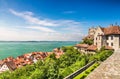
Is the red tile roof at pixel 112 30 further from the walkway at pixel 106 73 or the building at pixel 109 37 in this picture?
the walkway at pixel 106 73

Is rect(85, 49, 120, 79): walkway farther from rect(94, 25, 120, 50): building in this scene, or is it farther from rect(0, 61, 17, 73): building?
rect(0, 61, 17, 73): building

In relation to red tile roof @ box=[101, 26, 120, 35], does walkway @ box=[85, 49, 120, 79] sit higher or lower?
lower

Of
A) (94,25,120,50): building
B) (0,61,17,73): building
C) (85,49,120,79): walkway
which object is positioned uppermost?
(94,25,120,50): building

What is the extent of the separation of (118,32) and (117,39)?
2033mm

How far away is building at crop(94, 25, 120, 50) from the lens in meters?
51.5

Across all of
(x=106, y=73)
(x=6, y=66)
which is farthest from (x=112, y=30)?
(x=106, y=73)

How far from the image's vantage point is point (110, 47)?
5244 cm

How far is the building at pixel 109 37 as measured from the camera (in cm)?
5150

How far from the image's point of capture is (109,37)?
177ft

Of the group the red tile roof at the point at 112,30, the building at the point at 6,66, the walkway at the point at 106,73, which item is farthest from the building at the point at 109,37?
the walkway at the point at 106,73

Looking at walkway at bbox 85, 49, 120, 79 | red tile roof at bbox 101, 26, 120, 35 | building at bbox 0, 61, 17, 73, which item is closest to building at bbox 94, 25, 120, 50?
red tile roof at bbox 101, 26, 120, 35

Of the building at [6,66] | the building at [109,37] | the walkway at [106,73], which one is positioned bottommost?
the building at [6,66]

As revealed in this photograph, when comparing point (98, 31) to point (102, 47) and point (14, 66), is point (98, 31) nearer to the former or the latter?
point (102, 47)

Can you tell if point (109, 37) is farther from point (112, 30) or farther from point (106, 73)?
point (106, 73)
